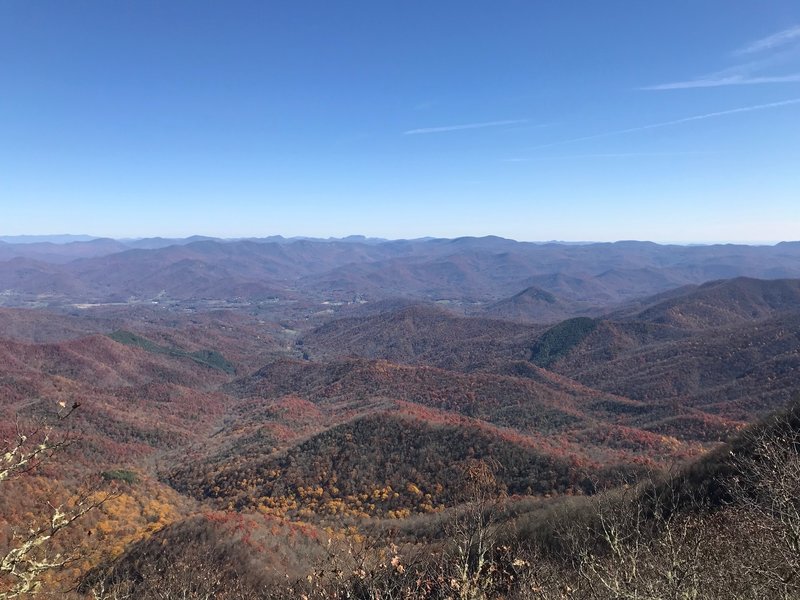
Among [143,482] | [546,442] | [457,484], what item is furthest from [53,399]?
[546,442]

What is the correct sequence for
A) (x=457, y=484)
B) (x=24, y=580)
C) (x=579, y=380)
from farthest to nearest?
(x=579, y=380)
(x=457, y=484)
(x=24, y=580)

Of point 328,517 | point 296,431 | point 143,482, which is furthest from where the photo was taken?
point 296,431

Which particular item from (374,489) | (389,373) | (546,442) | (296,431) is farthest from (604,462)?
(389,373)

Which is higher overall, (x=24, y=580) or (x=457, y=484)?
(x=24, y=580)

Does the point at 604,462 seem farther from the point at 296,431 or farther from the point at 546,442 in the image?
the point at 296,431

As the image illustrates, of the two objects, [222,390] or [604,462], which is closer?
[604,462]

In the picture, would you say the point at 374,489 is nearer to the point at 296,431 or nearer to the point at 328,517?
the point at 328,517

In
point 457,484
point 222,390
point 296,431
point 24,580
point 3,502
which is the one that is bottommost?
point 222,390

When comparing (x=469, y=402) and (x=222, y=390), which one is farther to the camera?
(x=222, y=390)

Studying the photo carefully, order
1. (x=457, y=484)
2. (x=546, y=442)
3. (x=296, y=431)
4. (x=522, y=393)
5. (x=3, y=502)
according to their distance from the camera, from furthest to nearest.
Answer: (x=522, y=393)
(x=296, y=431)
(x=546, y=442)
(x=457, y=484)
(x=3, y=502)
